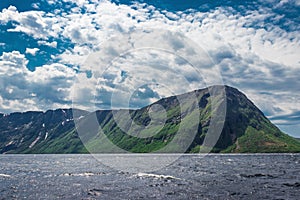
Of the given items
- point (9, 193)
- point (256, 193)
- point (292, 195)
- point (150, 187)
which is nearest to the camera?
point (292, 195)

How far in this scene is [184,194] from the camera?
58.2 metres

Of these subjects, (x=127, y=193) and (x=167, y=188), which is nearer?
(x=127, y=193)

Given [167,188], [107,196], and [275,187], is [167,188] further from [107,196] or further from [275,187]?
[275,187]

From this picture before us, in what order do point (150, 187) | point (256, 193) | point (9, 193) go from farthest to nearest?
point (150, 187) < point (9, 193) < point (256, 193)

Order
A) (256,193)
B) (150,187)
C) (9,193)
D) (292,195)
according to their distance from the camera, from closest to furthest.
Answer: (292,195) → (256,193) → (9,193) → (150,187)

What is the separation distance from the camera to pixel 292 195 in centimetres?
5494

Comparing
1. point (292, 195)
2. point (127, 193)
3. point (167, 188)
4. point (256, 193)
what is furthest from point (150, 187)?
point (292, 195)

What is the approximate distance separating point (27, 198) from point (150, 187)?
79.3ft

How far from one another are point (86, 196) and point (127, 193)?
24.4 feet

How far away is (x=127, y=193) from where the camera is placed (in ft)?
198

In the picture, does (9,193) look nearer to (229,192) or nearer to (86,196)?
(86,196)

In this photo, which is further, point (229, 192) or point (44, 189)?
point (44, 189)

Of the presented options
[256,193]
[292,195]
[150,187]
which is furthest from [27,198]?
[292,195]

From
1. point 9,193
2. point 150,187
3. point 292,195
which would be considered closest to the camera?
point 292,195
